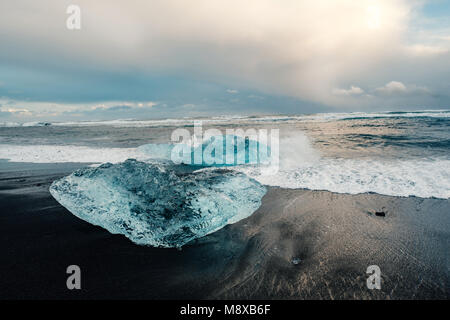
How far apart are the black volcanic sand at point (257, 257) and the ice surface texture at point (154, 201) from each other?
0.16 meters

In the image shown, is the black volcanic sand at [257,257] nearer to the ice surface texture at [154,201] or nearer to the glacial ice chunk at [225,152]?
the ice surface texture at [154,201]

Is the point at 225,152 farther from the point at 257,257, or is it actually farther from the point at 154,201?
the point at 257,257

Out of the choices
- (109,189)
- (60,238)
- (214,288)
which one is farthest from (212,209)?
(60,238)

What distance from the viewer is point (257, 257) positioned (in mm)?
2393

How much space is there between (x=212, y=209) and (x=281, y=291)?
1494mm

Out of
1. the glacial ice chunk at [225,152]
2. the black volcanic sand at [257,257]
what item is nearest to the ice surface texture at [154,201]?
the black volcanic sand at [257,257]

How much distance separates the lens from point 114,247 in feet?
8.46

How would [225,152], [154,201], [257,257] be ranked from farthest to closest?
[225,152] < [154,201] < [257,257]

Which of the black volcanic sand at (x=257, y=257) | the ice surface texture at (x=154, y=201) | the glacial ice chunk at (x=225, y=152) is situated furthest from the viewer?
the glacial ice chunk at (x=225, y=152)

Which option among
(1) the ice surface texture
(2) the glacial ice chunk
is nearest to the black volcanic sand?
(1) the ice surface texture

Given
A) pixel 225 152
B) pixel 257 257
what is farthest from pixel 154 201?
pixel 225 152

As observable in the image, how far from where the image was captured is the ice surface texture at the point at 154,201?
9.20 feet

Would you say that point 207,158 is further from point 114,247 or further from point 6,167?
point 6,167

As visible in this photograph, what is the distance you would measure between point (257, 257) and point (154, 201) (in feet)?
5.44
